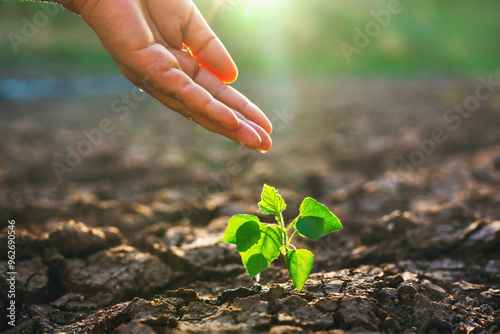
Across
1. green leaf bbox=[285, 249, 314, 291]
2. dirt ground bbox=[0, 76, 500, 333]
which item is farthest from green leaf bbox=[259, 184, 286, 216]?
dirt ground bbox=[0, 76, 500, 333]

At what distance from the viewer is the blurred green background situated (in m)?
10.9

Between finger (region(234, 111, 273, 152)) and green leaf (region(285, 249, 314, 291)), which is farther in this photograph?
finger (region(234, 111, 273, 152))

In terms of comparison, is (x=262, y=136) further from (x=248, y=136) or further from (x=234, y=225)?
(x=234, y=225)

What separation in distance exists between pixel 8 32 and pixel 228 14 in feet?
28.9

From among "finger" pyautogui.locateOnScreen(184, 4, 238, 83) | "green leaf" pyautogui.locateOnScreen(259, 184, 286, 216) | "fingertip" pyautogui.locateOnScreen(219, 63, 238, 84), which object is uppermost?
"finger" pyautogui.locateOnScreen(184, 4, 238, 83)

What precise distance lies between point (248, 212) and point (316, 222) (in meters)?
1.15

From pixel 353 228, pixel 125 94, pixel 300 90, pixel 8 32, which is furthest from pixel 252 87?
pixel 8 32

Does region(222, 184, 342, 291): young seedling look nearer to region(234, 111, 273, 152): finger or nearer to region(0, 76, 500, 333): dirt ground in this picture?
region(0, 76, 500, 333): dirt ground

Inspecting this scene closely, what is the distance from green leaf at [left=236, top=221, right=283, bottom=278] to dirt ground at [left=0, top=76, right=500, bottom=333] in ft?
0.63

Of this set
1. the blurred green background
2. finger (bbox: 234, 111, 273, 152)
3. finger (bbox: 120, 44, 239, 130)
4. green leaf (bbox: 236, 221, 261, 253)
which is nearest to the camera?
green leaf (bbox: 236, 221, 261, 253)

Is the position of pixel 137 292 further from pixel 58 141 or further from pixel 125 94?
pixel 125 94

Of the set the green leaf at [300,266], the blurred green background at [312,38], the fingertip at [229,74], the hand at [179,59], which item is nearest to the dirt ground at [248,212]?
the green leaf at [300,266]

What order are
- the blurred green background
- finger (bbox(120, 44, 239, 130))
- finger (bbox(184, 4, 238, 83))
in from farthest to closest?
1. the blurred green background
2. finger (bbox(184, 4, 238, 83))
3. finger (bbox(120, 44, 239, 130))

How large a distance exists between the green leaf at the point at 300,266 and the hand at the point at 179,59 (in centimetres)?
64
